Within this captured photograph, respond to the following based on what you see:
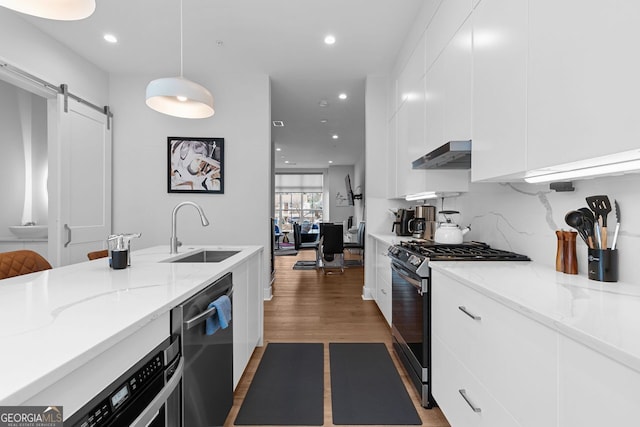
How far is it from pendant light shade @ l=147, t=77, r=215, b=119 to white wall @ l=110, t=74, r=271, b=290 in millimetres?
1597

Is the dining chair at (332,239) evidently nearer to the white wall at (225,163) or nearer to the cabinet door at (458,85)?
the white wall at (225,163)

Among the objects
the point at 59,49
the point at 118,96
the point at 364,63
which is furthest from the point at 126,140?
the point at 364,63

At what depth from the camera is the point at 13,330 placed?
2.37 ft

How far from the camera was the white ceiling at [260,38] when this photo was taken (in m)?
2.70

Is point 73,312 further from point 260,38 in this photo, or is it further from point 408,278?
point 260,38

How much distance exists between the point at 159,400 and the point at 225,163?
3.43 meters

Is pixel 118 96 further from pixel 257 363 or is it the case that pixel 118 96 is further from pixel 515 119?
pixel 515 119

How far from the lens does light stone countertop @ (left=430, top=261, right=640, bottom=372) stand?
0.70 meters

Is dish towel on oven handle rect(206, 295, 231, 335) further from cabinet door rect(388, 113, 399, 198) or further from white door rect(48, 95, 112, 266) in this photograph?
white door rect(48, 95, 112, 266)

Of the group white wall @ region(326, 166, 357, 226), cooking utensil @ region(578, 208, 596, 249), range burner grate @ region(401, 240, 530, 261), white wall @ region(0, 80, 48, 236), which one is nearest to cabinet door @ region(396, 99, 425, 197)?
range burner grate @ region(401, 240, 530, 261)

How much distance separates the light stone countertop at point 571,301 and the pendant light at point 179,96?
182 cm

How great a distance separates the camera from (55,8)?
47.9 inches

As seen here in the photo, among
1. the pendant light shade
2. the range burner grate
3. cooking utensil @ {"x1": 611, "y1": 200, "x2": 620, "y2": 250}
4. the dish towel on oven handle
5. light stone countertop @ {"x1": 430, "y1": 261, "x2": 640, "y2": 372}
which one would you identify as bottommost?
the dish towel on oven handle

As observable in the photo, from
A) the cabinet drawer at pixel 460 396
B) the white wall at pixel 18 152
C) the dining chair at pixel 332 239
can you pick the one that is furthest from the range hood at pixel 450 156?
the white wall at pixel 18 152
